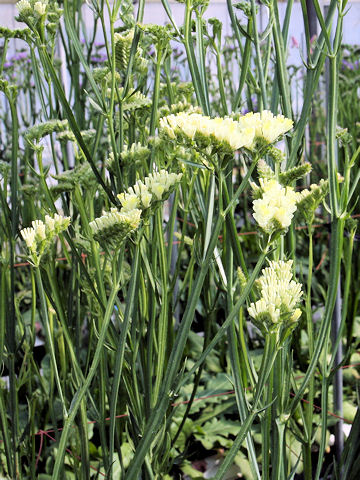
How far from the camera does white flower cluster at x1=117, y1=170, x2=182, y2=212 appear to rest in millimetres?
467

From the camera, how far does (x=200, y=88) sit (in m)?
0.61

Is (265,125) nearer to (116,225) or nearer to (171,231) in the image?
(116,225)

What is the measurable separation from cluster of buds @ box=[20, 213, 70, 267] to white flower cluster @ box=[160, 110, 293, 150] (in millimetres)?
129

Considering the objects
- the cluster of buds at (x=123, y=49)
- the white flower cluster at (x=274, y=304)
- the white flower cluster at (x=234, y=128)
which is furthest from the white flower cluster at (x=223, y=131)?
the cluster of buds at (x=123, y=49)

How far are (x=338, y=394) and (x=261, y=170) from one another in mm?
522

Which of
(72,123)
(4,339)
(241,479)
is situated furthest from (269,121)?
(241,479)

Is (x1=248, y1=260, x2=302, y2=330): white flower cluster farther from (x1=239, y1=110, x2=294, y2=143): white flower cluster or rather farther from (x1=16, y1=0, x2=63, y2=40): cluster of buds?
(x1=16, y1=0, x2=63, y2=40): cluster of buds

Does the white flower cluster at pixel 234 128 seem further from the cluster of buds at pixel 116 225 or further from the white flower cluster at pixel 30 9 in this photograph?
the white flower cluster at pixel 30 9

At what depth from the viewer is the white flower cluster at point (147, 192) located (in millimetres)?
467

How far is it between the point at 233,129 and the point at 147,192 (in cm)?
9

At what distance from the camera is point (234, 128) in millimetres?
450

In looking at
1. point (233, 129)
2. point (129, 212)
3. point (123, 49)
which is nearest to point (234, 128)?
point (233, 129)

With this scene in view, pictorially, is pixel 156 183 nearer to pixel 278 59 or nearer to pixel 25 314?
pixel 278 59

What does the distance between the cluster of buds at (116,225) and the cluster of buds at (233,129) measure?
0.08m
